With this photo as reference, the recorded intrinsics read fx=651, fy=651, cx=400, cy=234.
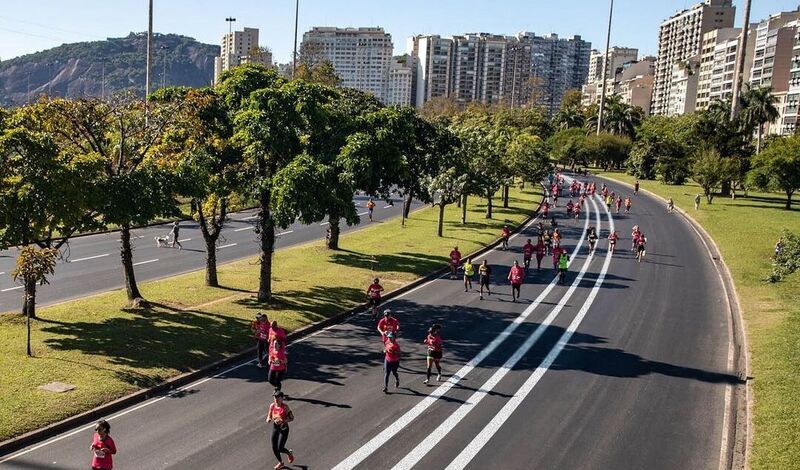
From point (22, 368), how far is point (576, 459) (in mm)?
12422

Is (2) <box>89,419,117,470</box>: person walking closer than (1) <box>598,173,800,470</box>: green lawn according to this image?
Yes

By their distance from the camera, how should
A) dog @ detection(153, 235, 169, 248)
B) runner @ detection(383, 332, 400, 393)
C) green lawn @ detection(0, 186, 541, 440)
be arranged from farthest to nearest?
dog @ detection(153, 235, 169, 248)
runner @ detection(383, 332, 400, 393)
green lawn @ detection(0, 186, 541, 440)

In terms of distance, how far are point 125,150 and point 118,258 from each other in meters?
11.4

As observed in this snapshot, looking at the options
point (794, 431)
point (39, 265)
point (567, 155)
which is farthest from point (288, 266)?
point (567, 155)

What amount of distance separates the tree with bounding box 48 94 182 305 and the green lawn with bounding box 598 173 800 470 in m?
16.5

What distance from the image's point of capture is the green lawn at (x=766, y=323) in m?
12.8

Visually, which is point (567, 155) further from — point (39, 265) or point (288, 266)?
point (39, 265)

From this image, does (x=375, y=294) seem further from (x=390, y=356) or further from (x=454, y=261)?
(x=454, y=261)

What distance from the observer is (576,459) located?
1220 centimetres

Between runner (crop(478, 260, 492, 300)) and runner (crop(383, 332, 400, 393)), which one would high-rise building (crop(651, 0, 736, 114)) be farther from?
runner (crop(383, 332, 400, 393))

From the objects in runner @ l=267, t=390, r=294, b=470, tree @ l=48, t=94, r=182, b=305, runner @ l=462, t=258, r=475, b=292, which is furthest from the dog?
runner @ l=267, t=390, r=294, b=470

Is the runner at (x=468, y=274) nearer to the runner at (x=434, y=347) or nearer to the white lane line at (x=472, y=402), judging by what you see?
the white lane line at (x=472, y=402)

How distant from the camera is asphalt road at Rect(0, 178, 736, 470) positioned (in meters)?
12.1

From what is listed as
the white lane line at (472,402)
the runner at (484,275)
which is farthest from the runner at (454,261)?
the white lane line at (472,402)
